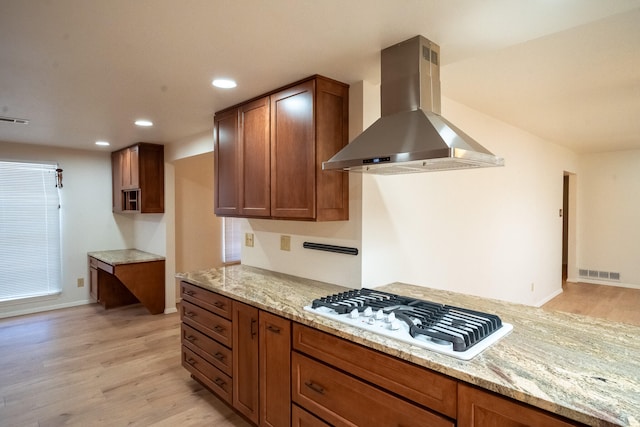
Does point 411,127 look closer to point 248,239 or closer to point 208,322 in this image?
point 208,322

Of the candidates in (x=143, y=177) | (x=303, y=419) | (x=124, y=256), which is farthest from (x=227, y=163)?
(x=124, y=256)

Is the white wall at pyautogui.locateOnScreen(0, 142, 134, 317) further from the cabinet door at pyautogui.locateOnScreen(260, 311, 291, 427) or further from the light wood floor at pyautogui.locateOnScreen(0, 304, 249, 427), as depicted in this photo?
the cabinet door at pyautogui.locateOnScreen(260, 311, 291, 427)

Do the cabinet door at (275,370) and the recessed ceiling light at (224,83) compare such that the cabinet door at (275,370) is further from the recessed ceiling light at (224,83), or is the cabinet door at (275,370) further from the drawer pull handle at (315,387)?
the recessed ceiling light at (224,83)

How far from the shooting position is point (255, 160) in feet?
8.66

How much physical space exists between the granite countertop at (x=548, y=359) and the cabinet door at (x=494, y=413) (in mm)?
38

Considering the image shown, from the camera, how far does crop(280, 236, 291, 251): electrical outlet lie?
9.35 ft

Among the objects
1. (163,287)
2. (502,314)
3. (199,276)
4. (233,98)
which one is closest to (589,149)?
(502,314)

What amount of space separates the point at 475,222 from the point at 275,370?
2429 millimetres

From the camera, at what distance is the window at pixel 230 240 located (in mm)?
5695

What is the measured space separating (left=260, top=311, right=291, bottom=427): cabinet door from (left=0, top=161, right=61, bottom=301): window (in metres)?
4.59

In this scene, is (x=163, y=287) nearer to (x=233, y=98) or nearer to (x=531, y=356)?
(x=233, y=98)

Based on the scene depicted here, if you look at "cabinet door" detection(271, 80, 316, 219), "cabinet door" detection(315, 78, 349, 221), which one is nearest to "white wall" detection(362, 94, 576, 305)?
"cabinet door" detection(315, 78, 349, 221)

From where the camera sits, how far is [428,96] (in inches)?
70.7

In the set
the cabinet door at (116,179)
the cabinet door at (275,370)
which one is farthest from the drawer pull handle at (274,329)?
the cabinet door at (116,179)
